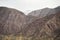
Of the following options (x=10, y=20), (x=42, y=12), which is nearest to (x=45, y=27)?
(x=42, y=12)

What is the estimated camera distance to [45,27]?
24.5ft

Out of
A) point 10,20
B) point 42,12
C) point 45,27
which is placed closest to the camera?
point 45,27

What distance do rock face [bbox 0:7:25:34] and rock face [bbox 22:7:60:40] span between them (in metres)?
0.36

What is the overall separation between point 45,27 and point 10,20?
5.00 ft

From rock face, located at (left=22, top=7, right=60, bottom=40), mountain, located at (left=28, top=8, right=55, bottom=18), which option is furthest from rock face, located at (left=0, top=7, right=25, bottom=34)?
mountain, located at (left=28, top=8, right=55, bottom=18)

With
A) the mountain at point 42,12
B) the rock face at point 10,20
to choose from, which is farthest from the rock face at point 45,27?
the rock face at point 10,20

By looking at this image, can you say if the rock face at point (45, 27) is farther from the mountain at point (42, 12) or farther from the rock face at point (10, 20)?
the rock face at point (10, 20)

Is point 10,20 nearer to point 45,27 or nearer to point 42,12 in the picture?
point 42,12

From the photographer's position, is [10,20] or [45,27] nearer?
[45,27]

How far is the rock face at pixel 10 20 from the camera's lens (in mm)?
7688

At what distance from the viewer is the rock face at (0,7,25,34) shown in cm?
769

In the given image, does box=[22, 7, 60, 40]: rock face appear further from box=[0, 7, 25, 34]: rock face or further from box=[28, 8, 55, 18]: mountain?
box=[0, 7, 25, 34]: rock face

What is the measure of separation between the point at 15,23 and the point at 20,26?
27 centimetres

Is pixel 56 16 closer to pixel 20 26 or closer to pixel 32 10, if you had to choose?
pixel 32 10
